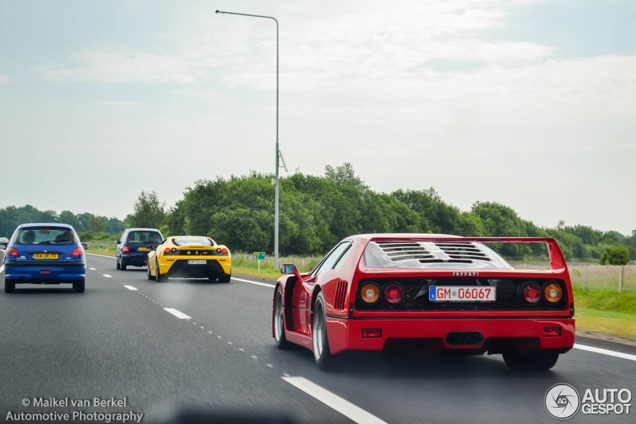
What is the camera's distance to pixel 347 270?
265 inches

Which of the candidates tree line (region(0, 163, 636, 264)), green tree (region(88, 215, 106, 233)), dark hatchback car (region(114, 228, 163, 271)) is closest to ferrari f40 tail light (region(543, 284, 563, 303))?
dark hatchback car (region(114, 228, 163, 271))

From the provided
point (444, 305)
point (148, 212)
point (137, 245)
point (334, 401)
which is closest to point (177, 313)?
point (444, 305)

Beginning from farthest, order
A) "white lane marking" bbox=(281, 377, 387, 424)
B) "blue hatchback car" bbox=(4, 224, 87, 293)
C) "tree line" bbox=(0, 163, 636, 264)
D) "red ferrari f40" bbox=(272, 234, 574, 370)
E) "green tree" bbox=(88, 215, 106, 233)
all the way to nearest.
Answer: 1. "green tree" bbox=(88, 215, 106, 233)
2. "tree line" bbox=(0, 163, 636, 264)
3. "blue hatchback car" bbox=(4, 224, 87, 293)
4. "red ferrari f40" bbox=(272, 234, 574, 370)
5. "white lane marking" bbox=(281, 377, 387, 424)

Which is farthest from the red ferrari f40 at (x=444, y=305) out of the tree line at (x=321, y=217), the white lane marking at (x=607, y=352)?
the tree line at (x=321, y=217)

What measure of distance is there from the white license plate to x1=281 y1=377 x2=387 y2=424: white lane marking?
3.98 ft

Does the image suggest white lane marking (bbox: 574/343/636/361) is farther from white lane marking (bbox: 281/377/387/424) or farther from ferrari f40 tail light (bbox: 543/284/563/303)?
white lane marking (bbox: 281/377/387/424)

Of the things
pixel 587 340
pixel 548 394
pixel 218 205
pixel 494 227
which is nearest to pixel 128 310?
pixel 587 340

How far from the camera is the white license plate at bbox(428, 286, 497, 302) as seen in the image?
6.43 metres

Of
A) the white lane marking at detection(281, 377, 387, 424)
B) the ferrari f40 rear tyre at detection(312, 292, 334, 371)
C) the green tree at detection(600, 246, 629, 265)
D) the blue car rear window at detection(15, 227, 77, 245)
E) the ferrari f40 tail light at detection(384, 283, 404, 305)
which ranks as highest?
the blue car rear window at detection(15, 227, 77, 245)

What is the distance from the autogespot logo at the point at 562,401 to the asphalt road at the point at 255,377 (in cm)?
7

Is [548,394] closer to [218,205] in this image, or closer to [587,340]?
[587,340]

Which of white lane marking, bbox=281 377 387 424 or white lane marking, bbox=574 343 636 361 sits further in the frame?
white lane marking, bbox=574 343 636 361

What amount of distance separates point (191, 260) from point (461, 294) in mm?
16918

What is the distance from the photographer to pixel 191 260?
74.3 feet
